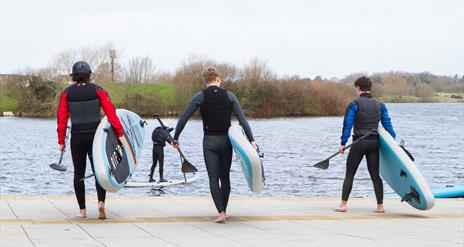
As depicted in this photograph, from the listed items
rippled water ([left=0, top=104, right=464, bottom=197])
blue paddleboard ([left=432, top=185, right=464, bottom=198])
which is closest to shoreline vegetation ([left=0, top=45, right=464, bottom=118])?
rippled water ([left=0, top=104, right=464, bottom=197])

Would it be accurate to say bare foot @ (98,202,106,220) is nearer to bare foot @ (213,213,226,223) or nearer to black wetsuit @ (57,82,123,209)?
black wetsuit @ (57,82,123,209)

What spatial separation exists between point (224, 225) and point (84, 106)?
2.20 metres

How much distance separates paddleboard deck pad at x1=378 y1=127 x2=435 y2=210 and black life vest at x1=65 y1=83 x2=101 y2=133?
387 cm

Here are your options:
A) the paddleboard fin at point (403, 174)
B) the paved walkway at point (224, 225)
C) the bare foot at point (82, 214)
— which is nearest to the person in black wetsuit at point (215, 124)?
the paved walkway at point (224, 225)

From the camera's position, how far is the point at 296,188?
2520 centimetres

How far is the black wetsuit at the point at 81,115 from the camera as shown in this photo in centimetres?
961

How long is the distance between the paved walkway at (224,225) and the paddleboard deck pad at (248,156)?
543 mm

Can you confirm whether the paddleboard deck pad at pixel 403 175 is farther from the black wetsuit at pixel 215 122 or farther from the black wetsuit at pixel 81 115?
the black wetsuit at pixel 81 115

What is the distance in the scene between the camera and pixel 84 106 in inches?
379

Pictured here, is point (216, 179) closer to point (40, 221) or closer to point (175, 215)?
point (175, 215)

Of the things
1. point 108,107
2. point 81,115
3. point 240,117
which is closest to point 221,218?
point 240,117

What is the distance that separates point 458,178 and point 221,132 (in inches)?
872

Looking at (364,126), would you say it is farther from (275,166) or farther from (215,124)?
(275,166)

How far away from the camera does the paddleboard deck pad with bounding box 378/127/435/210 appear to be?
10531mm
